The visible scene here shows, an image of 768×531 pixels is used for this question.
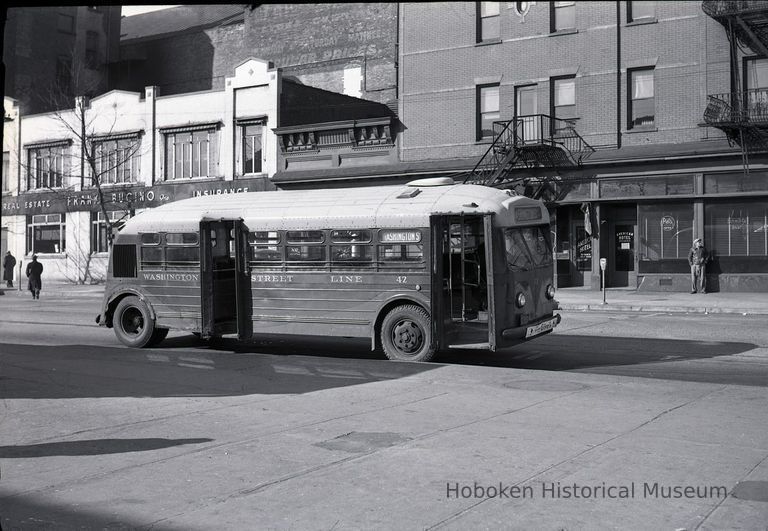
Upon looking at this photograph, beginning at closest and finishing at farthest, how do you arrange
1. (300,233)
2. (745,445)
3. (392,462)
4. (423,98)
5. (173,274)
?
1. (392,462)
2. (745,445)
3. (300,233)
4. (173,274)
5. (423,98)

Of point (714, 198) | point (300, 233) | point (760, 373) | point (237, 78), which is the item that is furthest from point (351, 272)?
point (237, 78)

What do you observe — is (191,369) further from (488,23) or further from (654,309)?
(488,23)

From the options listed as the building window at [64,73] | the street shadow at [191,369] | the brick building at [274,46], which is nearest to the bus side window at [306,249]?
the street shadow at [191,369]

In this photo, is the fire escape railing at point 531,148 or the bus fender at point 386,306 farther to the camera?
the fire escape railing at point 531,148

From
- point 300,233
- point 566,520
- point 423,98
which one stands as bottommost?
point 566,520

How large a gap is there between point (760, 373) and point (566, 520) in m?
7.53

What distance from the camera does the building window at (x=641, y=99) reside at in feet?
90.5

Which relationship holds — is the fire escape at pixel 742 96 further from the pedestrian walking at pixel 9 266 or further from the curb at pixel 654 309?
the pedestrian walking at pixel 9 266

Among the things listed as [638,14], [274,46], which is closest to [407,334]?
[638,14]

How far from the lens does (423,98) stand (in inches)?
1252

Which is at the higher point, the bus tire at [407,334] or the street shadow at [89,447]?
the bus tire at [407,334]

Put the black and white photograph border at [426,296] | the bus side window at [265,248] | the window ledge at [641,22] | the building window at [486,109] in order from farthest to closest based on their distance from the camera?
the building window at [486,109]
the window ledge at [641,22]
the bus side window at [265,248]
the black and white photograph border at [426,296]

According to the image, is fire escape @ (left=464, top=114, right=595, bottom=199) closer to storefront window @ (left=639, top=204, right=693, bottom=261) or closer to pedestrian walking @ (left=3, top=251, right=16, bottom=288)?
storefront window @ (left=639, top=204, right=693, bottom=261)

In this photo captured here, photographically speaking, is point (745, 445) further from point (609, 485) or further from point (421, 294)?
point (421, 294)
